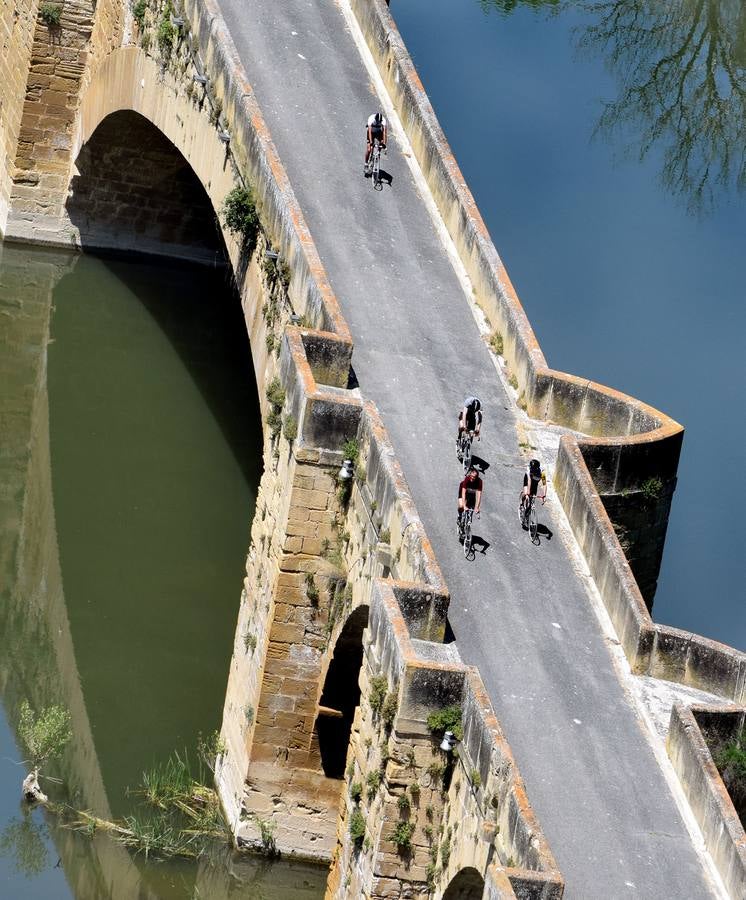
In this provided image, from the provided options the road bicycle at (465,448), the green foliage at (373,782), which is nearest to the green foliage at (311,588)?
the road bicycle at (465,448)

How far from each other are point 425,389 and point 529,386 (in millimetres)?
1215

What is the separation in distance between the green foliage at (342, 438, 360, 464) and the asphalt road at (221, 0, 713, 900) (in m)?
0.71

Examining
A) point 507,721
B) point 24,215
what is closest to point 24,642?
point 507,721

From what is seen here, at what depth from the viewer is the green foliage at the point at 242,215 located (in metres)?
23.6

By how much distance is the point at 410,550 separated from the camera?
18.7 m

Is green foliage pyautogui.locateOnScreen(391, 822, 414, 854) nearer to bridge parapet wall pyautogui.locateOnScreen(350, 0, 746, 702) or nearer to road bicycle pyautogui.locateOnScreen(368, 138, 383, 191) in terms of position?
bridge parapet wall pyautogui.locateOnScreen(350, 0, 746, 702)

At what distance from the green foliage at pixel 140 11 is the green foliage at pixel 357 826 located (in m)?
15.3

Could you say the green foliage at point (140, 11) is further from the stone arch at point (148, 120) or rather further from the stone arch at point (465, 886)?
the stone arch at point (465, 886)

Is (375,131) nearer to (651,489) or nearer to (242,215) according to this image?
(242,215)

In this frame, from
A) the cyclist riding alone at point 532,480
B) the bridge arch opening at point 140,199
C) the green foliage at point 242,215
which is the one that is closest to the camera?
the cyclist riding alone at point 532,480

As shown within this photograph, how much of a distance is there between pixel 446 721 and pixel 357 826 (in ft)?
6.24

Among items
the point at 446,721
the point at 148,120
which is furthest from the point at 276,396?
the point at 148,120

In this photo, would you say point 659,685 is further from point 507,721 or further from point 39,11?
point 39,11

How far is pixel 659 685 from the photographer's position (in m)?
18.9
